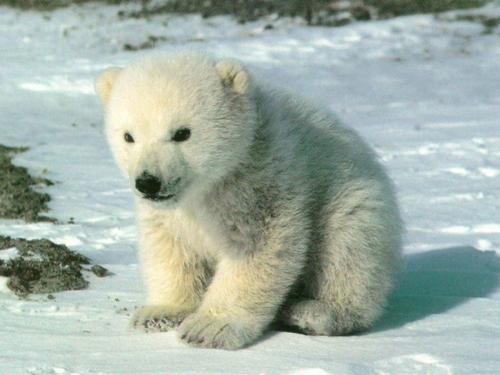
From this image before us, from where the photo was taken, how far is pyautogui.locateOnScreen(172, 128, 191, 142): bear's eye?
4020 millimetres

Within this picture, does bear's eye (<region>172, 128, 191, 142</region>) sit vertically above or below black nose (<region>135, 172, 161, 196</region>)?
above

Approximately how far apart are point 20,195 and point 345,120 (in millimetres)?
4989

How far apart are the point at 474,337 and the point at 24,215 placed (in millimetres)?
3800

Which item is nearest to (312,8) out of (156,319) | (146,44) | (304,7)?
(304,7)

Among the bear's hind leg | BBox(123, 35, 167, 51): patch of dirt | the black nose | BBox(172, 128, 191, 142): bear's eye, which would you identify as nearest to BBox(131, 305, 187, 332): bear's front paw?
the bear's hind leg

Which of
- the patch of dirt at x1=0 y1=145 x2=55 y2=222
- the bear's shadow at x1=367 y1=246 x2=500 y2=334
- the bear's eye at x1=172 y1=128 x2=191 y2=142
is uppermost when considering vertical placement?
the bear's eye at x1=172 y1=128 x2=191 y2=142

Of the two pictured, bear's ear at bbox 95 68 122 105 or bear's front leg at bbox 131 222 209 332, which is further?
bear's front leg at bbox 131 222 209 332

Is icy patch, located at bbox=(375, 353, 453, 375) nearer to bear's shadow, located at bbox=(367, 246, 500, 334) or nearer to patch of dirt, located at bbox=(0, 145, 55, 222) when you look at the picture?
bear's shadow, located at bbox=(367, 246, 500, 334)

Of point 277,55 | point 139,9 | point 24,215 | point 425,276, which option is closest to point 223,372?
point 425,276

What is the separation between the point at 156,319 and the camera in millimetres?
4406

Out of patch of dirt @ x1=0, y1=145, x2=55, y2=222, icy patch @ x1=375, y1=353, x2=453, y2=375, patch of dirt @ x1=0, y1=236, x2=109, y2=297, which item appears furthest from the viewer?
patch of dirt @ x1=0, y1=145, x2=55, y2=222

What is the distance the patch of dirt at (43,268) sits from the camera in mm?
5129

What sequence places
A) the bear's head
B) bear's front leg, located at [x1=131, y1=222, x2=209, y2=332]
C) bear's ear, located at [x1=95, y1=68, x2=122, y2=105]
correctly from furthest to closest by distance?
bear's front leg, located at [x1=131, y1=222, x2=209, y2=332], bear's ear, located at [x1=95, y1=68, x2=122, y2=105], the bear's head

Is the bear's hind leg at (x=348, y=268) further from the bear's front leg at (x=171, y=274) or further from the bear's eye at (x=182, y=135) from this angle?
the bear's eye at (x=182, y=135)
